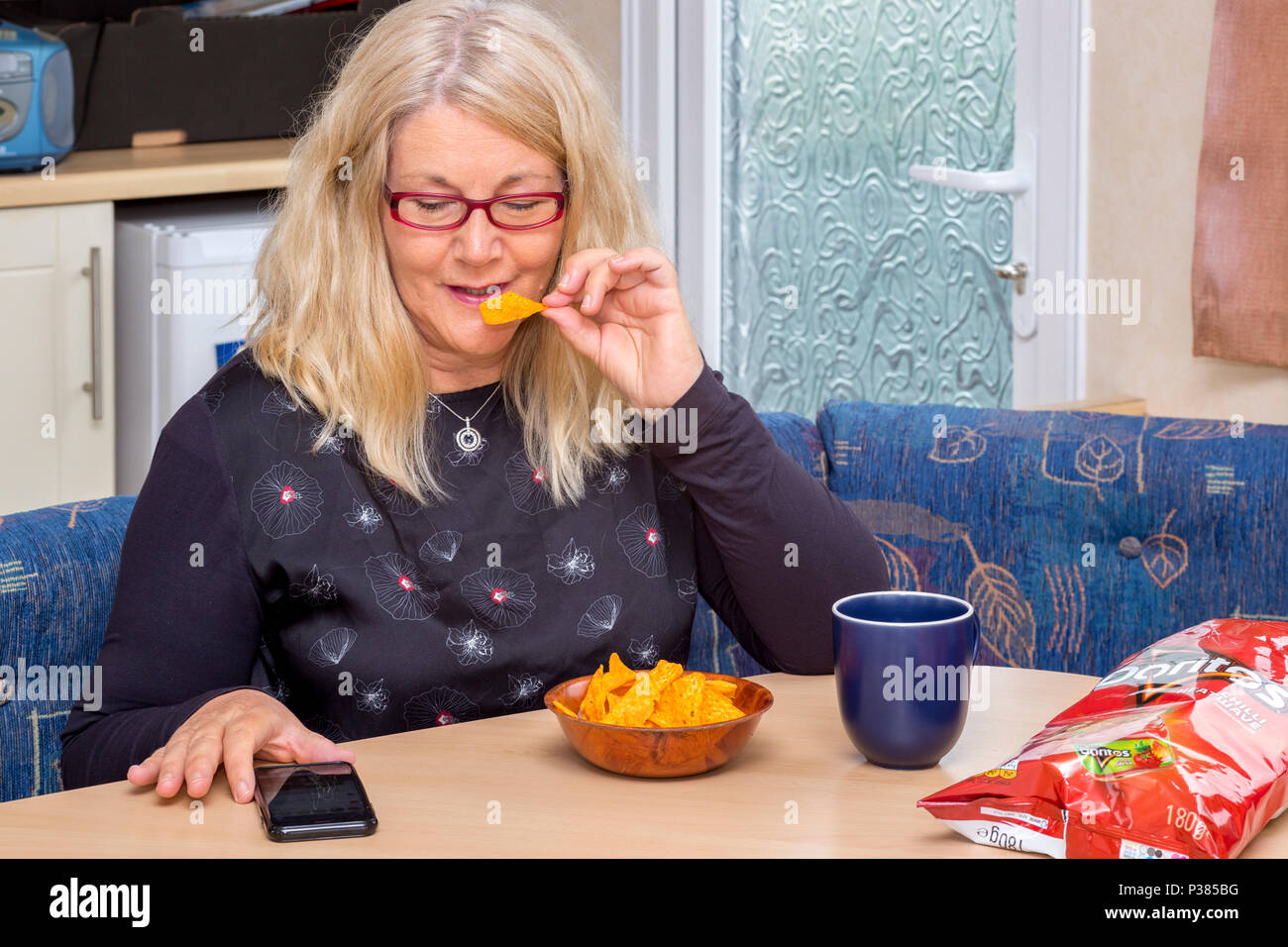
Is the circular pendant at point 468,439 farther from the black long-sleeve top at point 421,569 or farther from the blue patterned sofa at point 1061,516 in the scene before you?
the blue patterned sofa at point 1061,516

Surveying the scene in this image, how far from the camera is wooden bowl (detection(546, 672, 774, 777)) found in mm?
960

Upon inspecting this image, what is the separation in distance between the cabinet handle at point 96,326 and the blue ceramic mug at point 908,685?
2.01m

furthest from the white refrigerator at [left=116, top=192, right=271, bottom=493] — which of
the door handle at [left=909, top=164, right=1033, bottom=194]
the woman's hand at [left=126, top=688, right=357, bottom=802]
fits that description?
the woman's hand at [left=126, top=688, right=357, bottom=802]

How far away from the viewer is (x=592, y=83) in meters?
1.37

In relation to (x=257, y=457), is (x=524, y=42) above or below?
above

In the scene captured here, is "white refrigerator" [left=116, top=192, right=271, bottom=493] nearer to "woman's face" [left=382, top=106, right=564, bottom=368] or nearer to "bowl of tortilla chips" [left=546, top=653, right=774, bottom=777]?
"woman's face" [left=382, top=106, right=564, bottom=368]

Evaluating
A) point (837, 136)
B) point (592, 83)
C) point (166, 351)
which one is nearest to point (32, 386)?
point (166, 351)

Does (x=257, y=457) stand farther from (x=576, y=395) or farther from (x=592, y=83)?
(x=592, y=83)

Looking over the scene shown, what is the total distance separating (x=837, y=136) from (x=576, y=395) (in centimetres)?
145

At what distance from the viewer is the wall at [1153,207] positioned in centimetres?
199

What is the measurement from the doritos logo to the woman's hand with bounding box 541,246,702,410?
0.45m

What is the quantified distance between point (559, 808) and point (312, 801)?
0.49ft
